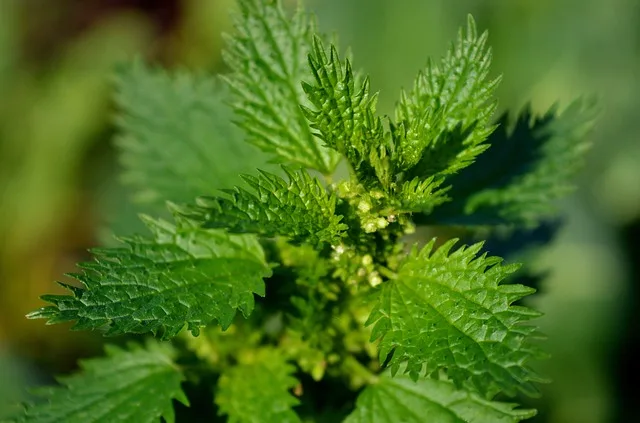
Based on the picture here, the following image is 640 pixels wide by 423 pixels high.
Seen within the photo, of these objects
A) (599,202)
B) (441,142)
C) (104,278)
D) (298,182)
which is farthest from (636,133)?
(104,278)

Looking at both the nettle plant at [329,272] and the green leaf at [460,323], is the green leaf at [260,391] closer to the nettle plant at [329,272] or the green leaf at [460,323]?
the nettle plant at [329,272]

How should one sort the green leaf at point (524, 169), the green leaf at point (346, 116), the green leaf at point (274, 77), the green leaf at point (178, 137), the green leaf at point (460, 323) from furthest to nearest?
the green leaf at point (178, 137) → the green leaf at point (524, 169) → the green leaf at point (274, 77) → the green leaf at point (346, 116) → the green leaf at point (460, 323)

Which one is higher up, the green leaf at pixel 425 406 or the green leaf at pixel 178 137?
the green leaf at pixel 178 137

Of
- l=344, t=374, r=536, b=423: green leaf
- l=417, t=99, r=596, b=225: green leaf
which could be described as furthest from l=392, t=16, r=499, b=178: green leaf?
l=344, t=374, r=536, b=423: green leaf

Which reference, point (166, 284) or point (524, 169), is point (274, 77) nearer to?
point (166, 284)

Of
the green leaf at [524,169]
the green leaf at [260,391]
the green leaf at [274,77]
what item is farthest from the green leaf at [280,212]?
the green leaf at [524,169]

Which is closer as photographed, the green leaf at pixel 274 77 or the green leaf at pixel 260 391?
the green leaf at pixel 260 391

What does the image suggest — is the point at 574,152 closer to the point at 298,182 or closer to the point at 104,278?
the point at 298,182
